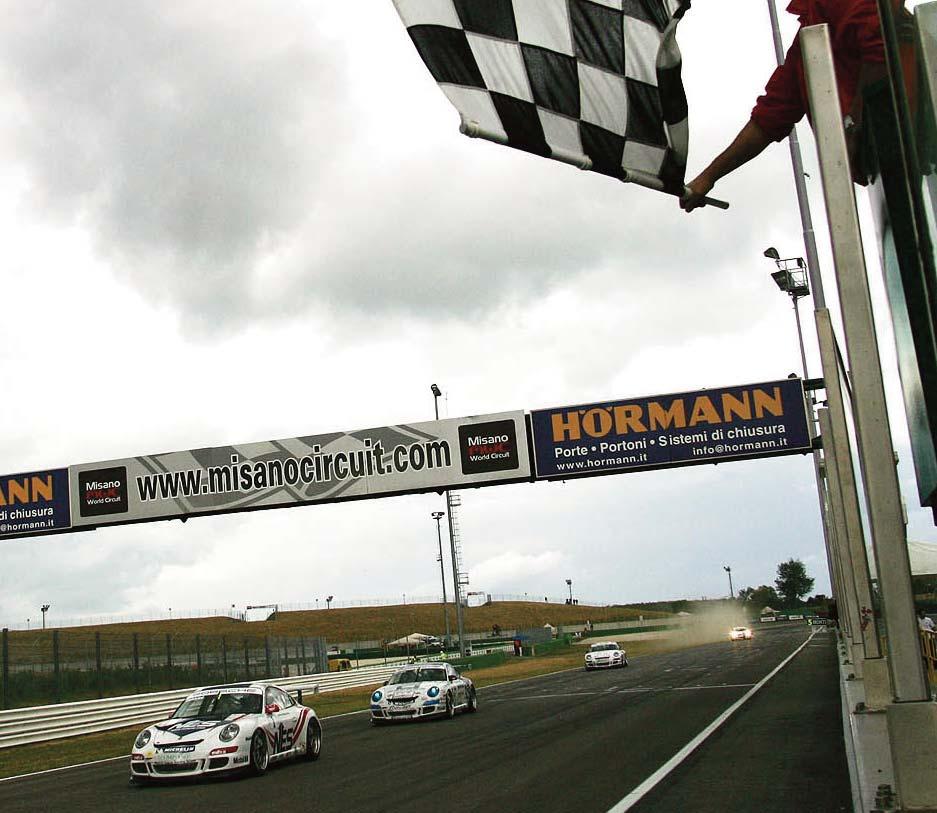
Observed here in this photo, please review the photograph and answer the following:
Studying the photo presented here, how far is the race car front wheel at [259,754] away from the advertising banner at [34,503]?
1618 cm

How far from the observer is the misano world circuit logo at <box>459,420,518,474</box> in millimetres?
24984

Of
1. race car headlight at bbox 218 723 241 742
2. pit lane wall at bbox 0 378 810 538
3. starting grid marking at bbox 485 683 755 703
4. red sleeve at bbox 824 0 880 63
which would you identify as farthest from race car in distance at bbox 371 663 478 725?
red sleeve at bbox 824 0 880 63

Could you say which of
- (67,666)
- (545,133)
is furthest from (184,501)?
(545,133)

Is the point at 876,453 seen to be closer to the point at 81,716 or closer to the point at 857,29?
the point at 857,29

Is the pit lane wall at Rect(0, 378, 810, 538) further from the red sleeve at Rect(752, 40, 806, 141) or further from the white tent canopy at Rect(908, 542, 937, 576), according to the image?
the red sleeve at Rect(752, 40, 806, 141)

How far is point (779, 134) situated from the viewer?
4.22 metres

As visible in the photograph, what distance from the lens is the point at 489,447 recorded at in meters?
25.1

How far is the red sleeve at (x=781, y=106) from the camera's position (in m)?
4.14

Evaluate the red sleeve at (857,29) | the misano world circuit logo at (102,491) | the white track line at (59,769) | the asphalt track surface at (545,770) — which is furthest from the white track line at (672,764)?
the misano world circuit logo at (102,491)

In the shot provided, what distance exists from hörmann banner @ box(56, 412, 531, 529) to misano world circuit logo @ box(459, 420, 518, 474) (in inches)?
1.0

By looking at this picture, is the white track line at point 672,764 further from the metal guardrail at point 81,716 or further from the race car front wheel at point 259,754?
the metal guardrail at point 81,716

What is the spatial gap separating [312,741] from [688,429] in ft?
39.8

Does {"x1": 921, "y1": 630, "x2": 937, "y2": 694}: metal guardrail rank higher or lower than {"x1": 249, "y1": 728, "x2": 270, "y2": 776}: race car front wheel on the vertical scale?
higher

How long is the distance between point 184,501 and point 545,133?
957 inches
